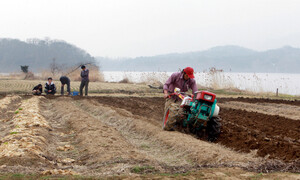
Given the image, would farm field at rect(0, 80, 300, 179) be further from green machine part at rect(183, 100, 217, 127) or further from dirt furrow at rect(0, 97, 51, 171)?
green machine part at rect(183, 100, 217, 127)

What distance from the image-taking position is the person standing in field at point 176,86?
9.12 m

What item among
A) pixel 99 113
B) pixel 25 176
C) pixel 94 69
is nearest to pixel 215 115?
pixel 25 176

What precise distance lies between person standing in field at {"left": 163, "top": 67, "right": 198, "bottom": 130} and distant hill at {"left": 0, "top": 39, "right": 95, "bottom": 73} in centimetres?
10316

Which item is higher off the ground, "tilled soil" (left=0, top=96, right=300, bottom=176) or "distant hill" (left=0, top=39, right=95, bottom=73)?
"distant hill" (left=0, top=39, right=95, bottom=73)

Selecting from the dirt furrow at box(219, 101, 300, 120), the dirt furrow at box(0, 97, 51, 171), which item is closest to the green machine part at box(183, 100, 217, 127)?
the dirt furrow at box(0, 97, 51, 171)

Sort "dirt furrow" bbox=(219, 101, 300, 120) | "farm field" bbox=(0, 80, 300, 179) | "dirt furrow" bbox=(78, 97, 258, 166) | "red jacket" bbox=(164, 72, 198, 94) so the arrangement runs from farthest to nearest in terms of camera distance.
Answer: "dirt furrow" bbox=(219, 101, 300, 120) < "red jacket" bbox=(164, 72, 198, 94) < "dirt furrow" bbox=(78, 97, 258, 166) < "farm field" bbox=(0, 80, 300, 179)

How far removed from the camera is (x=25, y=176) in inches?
198

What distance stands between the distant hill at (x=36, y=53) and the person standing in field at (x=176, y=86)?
10316 centimetres

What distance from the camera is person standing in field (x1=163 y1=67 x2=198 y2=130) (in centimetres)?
912

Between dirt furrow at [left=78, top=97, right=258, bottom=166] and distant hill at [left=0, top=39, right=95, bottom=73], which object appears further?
distant hill at [left=0, top=39, right=95, bottom=73]

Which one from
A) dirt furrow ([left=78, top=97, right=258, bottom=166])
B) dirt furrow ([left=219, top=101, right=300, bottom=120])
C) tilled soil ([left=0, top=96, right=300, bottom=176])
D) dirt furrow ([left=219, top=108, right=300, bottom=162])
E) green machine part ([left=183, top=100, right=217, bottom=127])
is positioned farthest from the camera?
dirt furrow ([left=219, top=101, right=300, bottom=120])

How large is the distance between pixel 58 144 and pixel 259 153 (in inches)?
180

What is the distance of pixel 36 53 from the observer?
116m

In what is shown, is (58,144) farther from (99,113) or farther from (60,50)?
(60,50)
